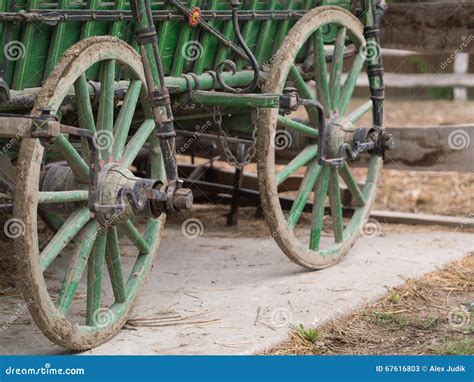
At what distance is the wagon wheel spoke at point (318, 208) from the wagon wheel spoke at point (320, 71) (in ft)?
1.17

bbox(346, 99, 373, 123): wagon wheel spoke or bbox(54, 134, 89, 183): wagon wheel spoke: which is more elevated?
bbox(346, 99, 373, 123): wagon wheel spoke

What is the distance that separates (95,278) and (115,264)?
0.55 ft

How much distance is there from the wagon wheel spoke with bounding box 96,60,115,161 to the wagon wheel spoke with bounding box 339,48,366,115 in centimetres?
178

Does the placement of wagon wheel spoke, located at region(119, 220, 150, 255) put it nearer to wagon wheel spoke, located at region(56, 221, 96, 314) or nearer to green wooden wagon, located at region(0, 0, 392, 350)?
green wooden wagon, located at region(0, 0, 392, 350)

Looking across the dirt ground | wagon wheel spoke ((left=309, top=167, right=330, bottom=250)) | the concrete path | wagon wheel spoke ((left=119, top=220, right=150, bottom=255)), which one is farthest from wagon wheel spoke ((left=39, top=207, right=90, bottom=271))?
wagon wheel spoke ((left=309, top=167, right=330, bottom=250))

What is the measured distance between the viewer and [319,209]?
5.66 m

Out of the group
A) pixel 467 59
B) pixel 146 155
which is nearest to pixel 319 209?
pixel 146 155

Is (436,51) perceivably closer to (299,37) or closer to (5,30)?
(299,37)

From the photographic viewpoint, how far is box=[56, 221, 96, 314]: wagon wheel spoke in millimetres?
4148

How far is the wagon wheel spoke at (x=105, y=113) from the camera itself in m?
4.34

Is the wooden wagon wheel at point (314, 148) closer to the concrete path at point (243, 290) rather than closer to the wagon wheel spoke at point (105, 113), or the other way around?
the concrete path at point (243, 290)

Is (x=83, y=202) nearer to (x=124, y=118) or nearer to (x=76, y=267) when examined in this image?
(x=76, y=267)

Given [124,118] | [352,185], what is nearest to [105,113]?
[124,118]

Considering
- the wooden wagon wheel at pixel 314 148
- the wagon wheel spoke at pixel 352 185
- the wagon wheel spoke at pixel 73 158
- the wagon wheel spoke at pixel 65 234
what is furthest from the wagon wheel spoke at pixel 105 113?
the wagon wheel spoke at pixel 352 185
